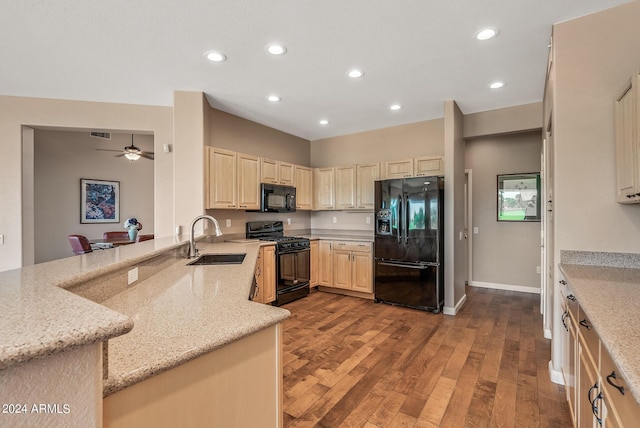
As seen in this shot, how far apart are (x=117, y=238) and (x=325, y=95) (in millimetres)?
5217

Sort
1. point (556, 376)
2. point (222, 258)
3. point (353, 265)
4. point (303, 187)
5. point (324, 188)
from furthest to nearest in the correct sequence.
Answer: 1. point (324, 188)
2. point (303, 187)
3. point (353, 265)
4. point (222, 258)
5. point (556, 376)

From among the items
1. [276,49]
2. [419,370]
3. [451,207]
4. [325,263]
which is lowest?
[419,370]

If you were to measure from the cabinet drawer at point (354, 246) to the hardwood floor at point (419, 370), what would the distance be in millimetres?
980

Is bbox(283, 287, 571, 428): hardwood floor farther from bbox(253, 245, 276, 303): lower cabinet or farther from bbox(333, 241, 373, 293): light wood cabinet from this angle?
bbox(333, 241, 373, 293): light wood cabinet

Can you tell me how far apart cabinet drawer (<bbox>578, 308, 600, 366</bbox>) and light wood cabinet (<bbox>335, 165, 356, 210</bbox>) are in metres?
3.66

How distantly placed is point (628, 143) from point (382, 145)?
11.4 feet

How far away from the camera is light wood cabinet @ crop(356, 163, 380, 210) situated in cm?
478

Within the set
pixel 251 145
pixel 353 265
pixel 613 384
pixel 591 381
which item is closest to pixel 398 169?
pixel 353 265

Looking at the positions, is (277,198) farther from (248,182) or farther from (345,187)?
(345,187)

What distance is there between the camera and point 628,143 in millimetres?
1794

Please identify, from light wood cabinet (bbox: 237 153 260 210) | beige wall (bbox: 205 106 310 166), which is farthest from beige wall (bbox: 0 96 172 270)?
light wood cabinet (bbox: 237 153 260 210)

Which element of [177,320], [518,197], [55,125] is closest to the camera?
[177,320]

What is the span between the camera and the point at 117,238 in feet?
19.9

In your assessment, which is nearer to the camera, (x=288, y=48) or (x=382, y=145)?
(x=288, y=48)
